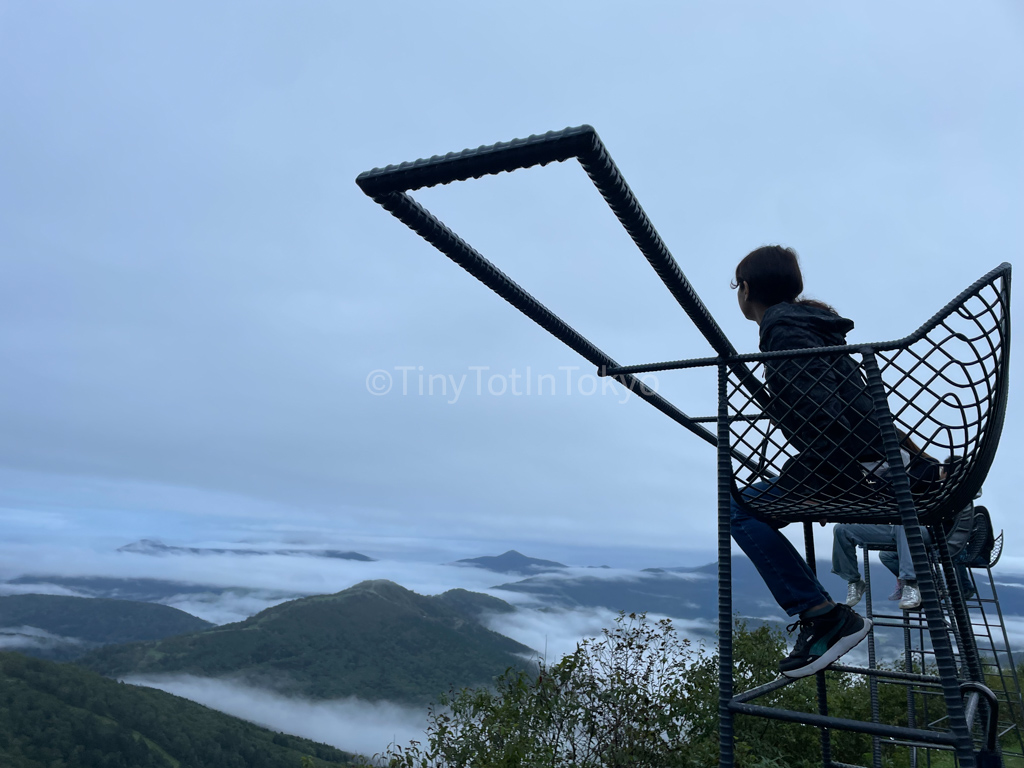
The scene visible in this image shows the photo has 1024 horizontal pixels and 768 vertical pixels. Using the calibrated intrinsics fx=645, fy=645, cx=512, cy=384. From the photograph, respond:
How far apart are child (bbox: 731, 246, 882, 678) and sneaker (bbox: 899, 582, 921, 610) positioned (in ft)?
8.91

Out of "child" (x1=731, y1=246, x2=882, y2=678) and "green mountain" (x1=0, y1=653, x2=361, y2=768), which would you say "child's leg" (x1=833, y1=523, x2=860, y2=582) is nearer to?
"child" (x1=731, y1=246, x2=882, y2=678)

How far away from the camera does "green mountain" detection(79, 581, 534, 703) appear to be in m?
57.1

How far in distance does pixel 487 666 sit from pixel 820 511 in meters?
56.2

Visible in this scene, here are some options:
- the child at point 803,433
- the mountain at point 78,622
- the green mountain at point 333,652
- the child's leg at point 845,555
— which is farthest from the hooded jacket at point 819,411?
the mountain at point 78,622

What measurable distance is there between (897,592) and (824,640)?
131 inches

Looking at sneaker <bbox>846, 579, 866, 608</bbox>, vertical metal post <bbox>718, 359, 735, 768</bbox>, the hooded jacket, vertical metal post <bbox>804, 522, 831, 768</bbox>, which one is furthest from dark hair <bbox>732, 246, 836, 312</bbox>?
sneaker <bbox>846, 579, 866, 608</bbox>

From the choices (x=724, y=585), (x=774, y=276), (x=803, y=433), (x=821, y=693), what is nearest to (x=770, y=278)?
(x=774, y=276)

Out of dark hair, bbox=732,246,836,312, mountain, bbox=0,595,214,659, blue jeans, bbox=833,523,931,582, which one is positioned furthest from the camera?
mountain, bbox=0,595,214,659

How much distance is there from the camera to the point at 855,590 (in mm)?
4410

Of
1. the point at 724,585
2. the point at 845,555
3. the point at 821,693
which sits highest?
the point at 845,555

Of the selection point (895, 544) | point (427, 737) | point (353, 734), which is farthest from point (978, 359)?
point (353, 734)

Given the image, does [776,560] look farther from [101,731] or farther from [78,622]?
[78,622]

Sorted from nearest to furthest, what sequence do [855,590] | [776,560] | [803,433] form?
1. [803,433]
2. [776,560]
3. [855,590]

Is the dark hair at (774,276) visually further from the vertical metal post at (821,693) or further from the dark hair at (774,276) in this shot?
the vertical metal post at (821,693)
